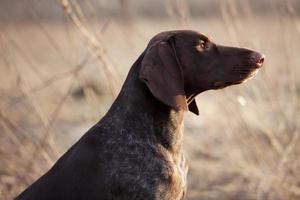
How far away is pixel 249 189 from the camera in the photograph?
792cm

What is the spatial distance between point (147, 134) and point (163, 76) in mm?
438

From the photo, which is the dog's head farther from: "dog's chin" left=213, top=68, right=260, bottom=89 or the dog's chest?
the dog's chest

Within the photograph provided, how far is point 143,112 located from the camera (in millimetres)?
4934

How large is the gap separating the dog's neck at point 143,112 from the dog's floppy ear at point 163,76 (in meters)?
0.18

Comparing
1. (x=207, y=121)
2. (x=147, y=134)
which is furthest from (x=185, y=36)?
(x=207, y=121)

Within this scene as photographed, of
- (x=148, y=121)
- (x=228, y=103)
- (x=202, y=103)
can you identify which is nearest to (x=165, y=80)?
(x=148, y=121)

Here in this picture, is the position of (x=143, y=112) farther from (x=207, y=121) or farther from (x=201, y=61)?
(x=207, y=121)

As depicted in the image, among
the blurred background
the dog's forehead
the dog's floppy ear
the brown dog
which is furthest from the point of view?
the blurred background

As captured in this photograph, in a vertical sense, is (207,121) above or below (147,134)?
below

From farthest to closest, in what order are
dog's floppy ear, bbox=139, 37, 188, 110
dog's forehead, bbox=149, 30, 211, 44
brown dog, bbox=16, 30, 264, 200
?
1. dog's forehead, bbox=149, 30, 211, 44
2. brown dog, bbox=16, 30, 264, 200
3. dog's floppy ear, bbox=139, 37, 188, 110

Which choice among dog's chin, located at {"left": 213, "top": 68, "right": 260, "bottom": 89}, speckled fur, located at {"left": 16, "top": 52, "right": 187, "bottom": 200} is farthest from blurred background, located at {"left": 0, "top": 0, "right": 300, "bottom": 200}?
dog's chin, located at {"left": 213, "top": 68, "right": 260, "bottom": 89}

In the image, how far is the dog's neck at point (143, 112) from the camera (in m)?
4.91

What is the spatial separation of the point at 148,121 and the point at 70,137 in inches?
202

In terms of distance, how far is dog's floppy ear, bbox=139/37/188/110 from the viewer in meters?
4.68
